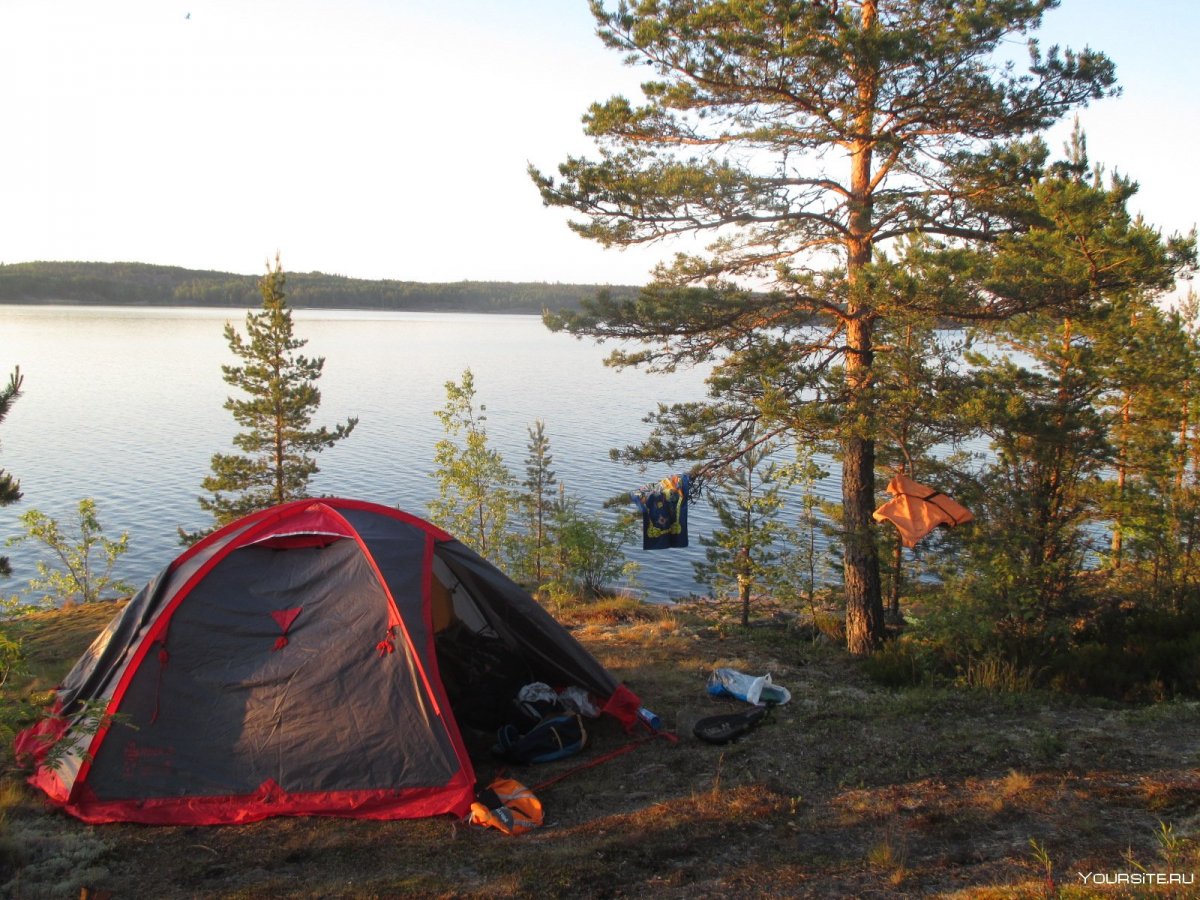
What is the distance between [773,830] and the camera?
505 cm

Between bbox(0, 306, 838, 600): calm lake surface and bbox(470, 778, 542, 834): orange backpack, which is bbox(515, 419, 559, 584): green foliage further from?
bbox(470, 778, 542, 834): orange backpack

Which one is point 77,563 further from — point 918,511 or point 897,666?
point 918,511

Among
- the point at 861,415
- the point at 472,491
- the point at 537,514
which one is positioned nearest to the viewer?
the point at 861,415

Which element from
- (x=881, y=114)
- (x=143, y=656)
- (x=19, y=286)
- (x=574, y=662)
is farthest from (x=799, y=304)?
(x=19, y=286)

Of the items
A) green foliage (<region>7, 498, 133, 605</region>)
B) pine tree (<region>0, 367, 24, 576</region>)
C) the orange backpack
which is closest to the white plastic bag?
the orange backpack

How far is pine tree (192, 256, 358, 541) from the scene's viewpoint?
1675 centimetres

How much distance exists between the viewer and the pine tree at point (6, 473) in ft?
20.6

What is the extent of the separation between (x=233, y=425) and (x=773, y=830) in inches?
1299

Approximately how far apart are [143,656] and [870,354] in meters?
7.78

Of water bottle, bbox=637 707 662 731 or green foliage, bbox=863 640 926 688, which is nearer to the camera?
water bottle, bbox=637 707 662 731


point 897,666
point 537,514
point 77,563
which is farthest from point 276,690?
point 77,563

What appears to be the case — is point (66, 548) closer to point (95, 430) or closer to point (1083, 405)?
point (95, 430)

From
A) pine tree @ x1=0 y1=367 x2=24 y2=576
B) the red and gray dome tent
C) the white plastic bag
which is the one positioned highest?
pine tree @ x1=0 y1=367 x2=24 y2=576

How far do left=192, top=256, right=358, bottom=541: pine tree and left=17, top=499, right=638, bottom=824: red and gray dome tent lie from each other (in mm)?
10877
